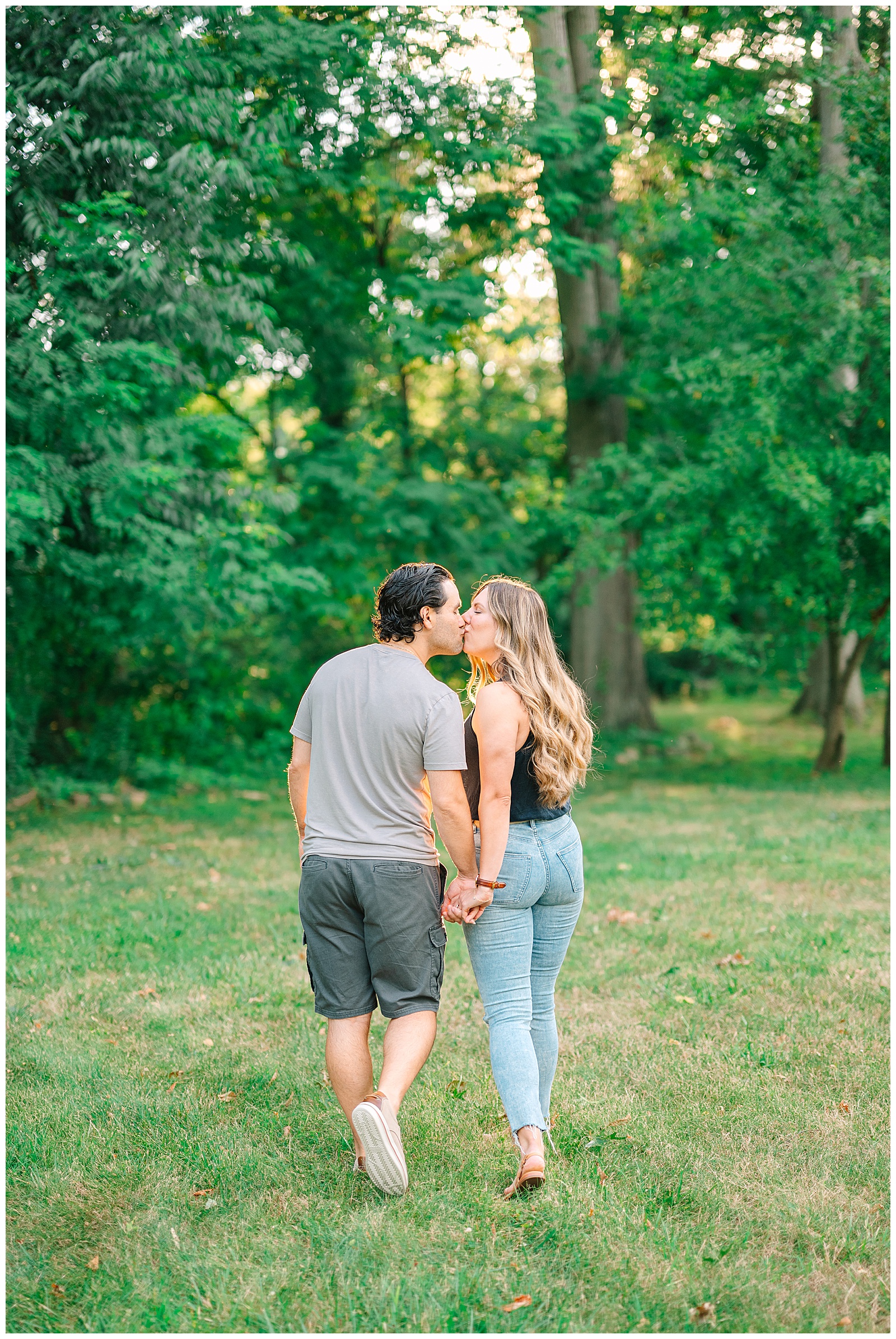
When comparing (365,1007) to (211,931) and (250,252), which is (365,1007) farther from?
(250,252)

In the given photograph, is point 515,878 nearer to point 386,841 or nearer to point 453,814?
point 453,814

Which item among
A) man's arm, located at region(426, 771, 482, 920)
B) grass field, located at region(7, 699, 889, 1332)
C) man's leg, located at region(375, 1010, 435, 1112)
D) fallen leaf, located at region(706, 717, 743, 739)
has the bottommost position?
fallen leaf, located at region(706, 717, 743, 739)

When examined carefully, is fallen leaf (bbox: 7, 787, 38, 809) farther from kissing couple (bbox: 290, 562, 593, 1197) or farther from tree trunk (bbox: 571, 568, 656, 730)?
kissing couple (bbox: 290, 562, 593, 1197)

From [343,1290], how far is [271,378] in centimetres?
1402

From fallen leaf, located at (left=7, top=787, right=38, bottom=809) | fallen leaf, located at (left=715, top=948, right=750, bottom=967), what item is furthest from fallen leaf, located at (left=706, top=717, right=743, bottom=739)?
fallen leaf, located at (left=715, top=948, right=750, bottom=967)

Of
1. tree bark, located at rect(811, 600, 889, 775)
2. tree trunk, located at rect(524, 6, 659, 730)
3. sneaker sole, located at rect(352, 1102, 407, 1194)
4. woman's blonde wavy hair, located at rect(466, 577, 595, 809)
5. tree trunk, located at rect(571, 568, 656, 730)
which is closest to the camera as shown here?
sneaker sole, located at rect(352, 1102, 407, 1194)

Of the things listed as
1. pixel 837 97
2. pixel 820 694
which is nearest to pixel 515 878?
pixel 837 97

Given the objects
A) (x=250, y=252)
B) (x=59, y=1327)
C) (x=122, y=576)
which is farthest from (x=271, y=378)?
(x=59, y=1327)

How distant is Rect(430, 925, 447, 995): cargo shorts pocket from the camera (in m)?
3.53

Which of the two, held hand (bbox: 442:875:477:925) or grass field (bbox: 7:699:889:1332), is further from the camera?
held hand (bbox: 442:875:477:925)

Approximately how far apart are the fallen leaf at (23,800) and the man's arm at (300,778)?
8931 millimetres

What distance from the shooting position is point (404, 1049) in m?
3.49

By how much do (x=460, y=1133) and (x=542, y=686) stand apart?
5.77ft

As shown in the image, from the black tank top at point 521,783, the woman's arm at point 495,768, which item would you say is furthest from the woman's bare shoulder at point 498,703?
the black tank top at point 521,783
